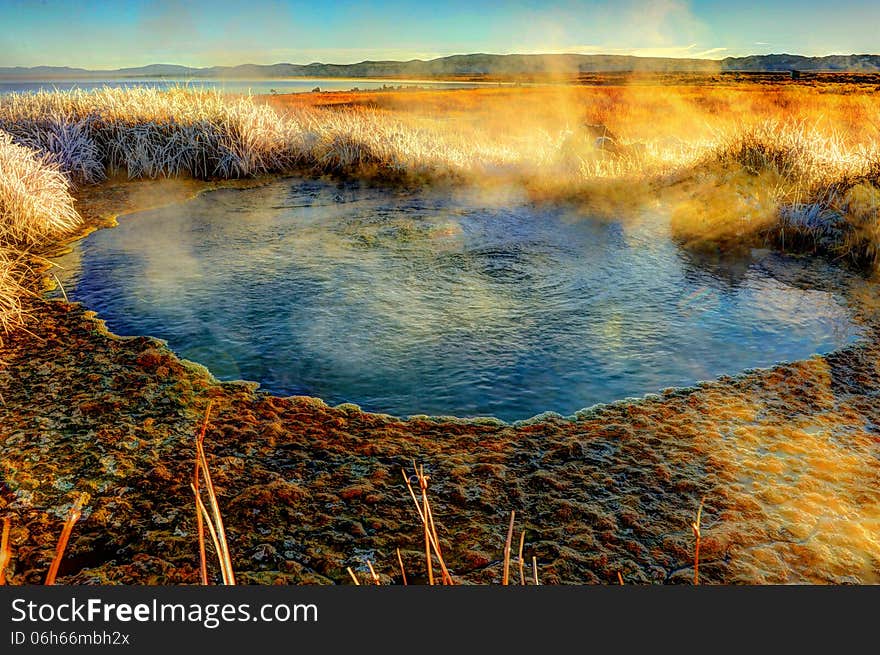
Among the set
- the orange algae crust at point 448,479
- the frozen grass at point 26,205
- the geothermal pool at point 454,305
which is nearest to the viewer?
the orange algae crust at point 448,479

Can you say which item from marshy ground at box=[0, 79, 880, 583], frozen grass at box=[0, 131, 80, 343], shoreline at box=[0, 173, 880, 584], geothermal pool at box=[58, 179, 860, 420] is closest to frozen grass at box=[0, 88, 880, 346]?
frozen grass at box=[0, 131, 80, 343]

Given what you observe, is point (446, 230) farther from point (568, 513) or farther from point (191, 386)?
point (568, 513)

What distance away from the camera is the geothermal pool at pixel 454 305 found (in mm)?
3391

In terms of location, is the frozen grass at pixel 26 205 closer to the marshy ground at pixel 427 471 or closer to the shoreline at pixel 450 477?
the marshy ground at pixel 427 471

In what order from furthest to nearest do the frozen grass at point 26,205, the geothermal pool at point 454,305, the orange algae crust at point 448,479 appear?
the frozen grass at point 26,205
the geothermal pool at point 454,305
the orange algae crust at point 448,479

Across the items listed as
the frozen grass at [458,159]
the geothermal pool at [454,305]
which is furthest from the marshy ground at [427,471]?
the frozen grass at [458,159]

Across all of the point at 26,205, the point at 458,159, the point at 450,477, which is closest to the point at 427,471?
the point at 450,477

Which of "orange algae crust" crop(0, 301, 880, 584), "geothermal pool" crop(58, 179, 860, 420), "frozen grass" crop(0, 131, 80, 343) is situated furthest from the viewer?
"frozen grass" crop(0, 131, 80, 343)

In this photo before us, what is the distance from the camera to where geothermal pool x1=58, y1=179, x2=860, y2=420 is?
339 centimetres

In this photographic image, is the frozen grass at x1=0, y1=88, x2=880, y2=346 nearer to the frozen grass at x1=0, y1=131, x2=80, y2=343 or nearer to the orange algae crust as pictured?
the frozen grass at x1=0, y1=131, x2=80, y2=343

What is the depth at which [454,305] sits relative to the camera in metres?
4.43

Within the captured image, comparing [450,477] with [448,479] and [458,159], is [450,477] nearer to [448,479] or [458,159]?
[448,479]

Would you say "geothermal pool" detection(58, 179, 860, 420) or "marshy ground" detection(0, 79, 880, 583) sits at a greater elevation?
"geothermal pool" detection(58, 179, 860, 420)

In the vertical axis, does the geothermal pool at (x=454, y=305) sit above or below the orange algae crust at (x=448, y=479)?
above
